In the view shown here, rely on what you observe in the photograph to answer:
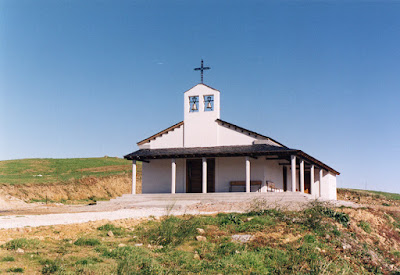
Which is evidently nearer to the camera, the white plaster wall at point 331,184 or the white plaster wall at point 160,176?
the white plaster wall at point 160,176

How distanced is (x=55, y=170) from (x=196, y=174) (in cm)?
2624

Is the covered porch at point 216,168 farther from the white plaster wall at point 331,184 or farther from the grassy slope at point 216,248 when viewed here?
the grassy slope at point 216,248

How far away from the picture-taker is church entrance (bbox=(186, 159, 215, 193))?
89.5ft

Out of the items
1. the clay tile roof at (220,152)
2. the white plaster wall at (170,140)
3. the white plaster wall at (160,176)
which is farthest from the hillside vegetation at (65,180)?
the clay tile roof at (220,152)

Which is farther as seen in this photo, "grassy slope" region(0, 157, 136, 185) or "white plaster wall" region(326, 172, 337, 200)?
"grassy slope" region(0, 157, 136, 185)

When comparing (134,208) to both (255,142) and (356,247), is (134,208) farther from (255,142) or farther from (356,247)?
(356,247)

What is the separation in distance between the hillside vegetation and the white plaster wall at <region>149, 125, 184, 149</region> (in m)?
10.3

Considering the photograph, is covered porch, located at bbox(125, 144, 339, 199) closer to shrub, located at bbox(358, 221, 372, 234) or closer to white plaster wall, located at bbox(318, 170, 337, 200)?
white plaster wall, located at bbox(318, 170, 337, 200)

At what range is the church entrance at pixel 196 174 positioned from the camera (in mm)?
27266

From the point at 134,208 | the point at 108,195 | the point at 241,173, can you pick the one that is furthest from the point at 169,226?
the point at 108,195

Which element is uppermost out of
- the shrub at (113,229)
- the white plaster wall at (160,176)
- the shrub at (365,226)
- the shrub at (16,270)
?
the white plaster wall at (160,176)

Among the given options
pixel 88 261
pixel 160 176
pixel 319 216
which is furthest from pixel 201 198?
pixel 88 261

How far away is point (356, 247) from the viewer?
13203mm

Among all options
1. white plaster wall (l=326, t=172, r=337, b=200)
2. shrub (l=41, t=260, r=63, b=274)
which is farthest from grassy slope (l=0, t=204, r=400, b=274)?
white plaster wall (l=326, t=172, r=337, b=200)
